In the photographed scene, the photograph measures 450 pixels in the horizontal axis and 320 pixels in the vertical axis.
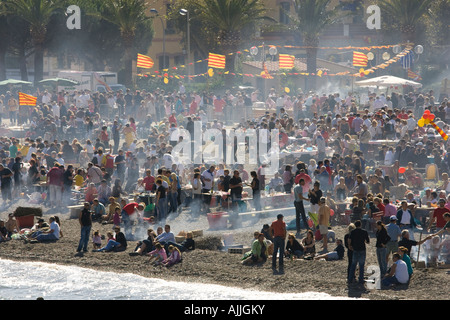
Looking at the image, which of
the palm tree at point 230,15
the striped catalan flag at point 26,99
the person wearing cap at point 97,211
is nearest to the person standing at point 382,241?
the person wearing cap at point 97,211

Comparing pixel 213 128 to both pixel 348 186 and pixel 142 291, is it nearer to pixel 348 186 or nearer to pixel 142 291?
pixel 348 186

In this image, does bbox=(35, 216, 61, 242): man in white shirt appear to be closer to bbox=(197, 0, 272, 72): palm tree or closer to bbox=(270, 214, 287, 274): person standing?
bbox=(270, 214, 287, 274): person standing

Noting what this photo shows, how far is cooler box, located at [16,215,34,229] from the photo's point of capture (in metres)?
22.4

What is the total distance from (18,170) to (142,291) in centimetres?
973

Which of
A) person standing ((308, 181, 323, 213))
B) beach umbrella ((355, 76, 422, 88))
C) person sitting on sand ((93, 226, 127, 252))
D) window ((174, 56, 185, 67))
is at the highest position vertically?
window ((174, 56, 185, 67))

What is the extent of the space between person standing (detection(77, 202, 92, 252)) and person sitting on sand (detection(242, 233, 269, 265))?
4060 mm

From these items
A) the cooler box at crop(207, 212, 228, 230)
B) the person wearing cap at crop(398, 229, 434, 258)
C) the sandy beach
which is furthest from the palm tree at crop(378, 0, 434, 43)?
the person wearing cap at crop(398, 229, 434, 258)

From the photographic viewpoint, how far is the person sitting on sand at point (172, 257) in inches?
738

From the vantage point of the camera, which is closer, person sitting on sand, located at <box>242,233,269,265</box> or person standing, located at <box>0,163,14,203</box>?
person sitting on sand, located at <box>242,233,269,265</box>

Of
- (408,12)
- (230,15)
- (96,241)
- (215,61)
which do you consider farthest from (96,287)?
(408,12)

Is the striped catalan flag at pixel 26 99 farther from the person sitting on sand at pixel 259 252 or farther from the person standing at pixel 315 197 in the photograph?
the person sitting on sand at pixel 259 252
